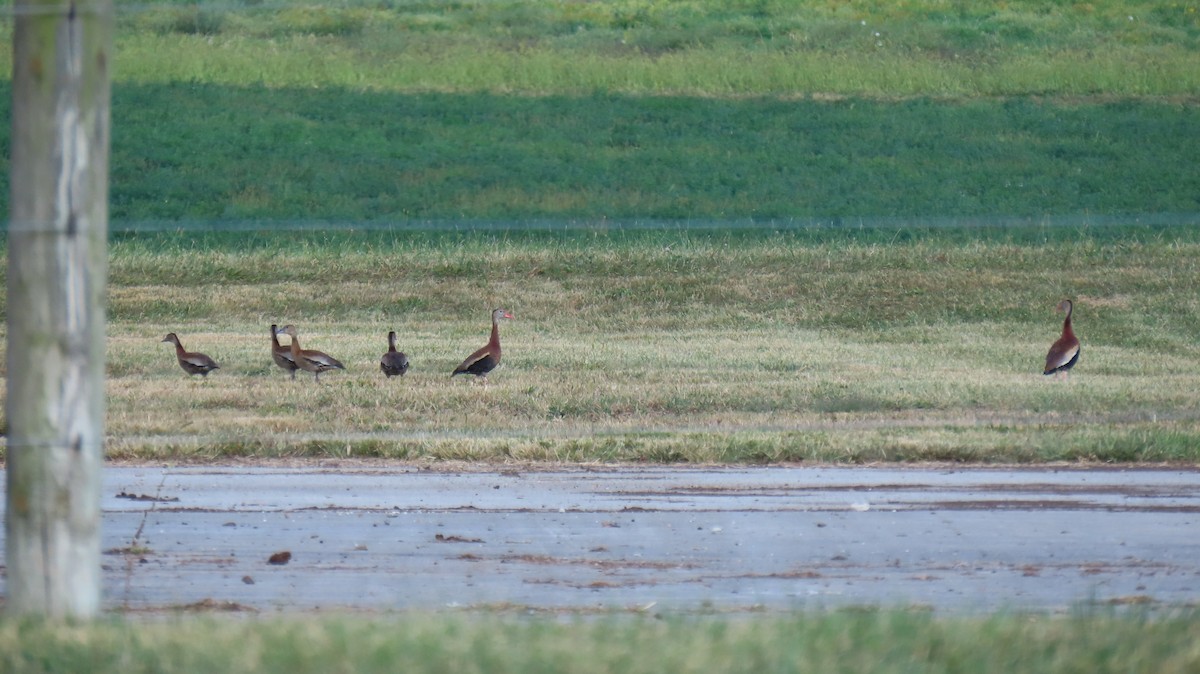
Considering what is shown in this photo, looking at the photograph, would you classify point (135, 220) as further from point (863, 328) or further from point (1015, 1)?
point (1015, 1)

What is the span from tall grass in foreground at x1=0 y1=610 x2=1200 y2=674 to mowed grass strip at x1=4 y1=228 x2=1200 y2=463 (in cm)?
604

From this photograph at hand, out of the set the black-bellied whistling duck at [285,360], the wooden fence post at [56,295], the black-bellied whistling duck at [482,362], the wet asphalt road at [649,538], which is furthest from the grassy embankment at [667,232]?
the wooden fence post at [56,295]

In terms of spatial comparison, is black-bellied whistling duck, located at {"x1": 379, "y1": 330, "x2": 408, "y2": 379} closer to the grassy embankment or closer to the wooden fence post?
the grassy embankment

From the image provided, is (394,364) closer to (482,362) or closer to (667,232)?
(482,362)

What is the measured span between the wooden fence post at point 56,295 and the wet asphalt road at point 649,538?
1454 mm

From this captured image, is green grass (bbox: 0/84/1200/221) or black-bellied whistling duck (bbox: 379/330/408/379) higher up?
black-bellied whistling duck (bbox: 379/330/408/379)

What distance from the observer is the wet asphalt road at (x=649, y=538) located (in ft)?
23.8

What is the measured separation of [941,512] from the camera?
942 cm

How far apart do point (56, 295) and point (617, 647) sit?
223cm

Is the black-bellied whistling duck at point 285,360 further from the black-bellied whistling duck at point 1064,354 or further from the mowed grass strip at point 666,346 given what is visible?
the black-bellied whistling duck at point 1064,354

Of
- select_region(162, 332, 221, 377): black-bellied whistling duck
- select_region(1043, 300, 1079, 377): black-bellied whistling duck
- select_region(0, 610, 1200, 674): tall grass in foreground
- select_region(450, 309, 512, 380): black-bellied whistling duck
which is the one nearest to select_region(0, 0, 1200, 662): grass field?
select_region(0, 610, 1200, 674): tall grass in foreground

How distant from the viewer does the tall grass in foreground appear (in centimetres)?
503

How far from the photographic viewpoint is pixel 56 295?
5.43 metres

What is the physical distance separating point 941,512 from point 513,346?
10104 millimetres
